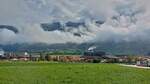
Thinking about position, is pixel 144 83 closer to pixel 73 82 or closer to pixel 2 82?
pixel 73 82

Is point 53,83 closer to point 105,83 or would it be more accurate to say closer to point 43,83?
point 43,83

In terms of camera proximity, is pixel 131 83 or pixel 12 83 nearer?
pixel 12 83

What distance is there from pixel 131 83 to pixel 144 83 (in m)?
1.22

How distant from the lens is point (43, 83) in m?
22.5

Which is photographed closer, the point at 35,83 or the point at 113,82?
the point at 35,83

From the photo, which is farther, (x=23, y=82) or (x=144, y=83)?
(x=144, y=83)

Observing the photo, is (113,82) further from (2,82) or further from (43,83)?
(2,82)

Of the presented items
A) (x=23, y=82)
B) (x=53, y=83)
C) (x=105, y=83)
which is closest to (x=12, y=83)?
(x=23, y=82)

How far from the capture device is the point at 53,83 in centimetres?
2312

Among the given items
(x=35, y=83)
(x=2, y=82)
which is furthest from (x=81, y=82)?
(x=2, y=82)

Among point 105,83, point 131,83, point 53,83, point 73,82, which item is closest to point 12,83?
point 53,83

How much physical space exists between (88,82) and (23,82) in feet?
14.6

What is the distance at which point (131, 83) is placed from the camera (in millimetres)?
24000

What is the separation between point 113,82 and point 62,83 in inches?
141
